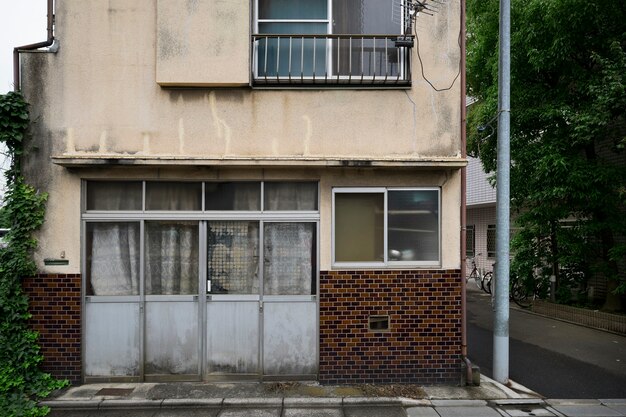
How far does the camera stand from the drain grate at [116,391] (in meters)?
5.77

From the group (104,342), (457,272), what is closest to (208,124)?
(104,342)

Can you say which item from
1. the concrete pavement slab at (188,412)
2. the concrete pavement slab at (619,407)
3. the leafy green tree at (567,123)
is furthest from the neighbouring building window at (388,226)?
the leafy green tree at (567,123)

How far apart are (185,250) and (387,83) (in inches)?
161

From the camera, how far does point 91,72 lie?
20.4 feet

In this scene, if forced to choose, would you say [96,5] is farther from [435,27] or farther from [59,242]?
[435,27]

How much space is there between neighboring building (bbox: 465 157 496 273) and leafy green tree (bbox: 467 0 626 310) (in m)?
6.11

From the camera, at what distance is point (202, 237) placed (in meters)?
6.30

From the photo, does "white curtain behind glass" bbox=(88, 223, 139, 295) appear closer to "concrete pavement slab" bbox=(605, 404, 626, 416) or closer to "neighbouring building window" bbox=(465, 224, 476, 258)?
"concrete pavement slab" bbox=(605, 404, 626, 416)

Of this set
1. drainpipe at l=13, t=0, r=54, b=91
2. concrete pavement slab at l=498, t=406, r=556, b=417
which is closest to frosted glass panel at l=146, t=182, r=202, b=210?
drainpipe at l=13, t=0, r=54, b=91

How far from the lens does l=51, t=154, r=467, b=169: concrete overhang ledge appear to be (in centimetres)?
582

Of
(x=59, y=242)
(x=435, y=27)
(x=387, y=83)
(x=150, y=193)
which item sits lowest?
(x=59, y=242)

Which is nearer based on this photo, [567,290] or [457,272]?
[457,272]

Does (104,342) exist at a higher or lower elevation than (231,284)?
lower

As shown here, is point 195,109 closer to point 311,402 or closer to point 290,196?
point 290,196
